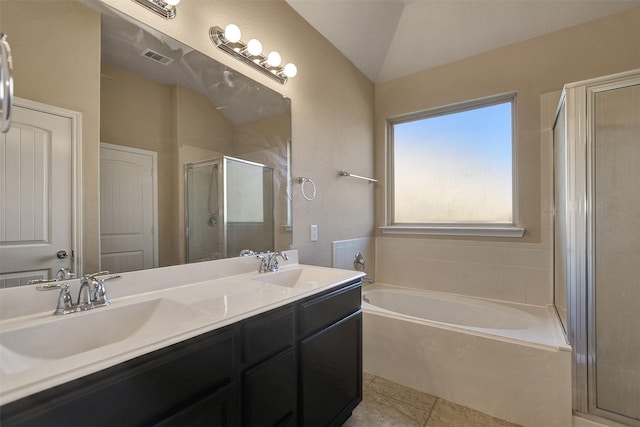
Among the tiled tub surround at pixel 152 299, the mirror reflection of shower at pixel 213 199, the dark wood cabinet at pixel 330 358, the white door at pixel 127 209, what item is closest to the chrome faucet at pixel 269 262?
the tiled tub surround at pixel 152 299

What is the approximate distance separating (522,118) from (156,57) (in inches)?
98.6

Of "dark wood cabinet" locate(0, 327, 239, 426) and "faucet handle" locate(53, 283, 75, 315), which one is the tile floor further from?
"faucet handle" locate(53, 283, 75, 315)

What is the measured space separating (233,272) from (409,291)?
1.79 meters

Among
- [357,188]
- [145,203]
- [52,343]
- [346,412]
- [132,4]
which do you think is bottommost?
[346,412]

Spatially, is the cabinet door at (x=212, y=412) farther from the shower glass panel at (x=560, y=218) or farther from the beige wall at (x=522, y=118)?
the beige wall at (x=522, y=118)

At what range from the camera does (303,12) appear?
2.02 m

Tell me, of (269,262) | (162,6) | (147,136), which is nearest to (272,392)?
(269,262)

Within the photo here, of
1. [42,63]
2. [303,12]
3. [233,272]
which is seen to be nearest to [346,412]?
[233,272]

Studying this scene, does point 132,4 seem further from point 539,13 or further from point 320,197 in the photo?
point 539,13

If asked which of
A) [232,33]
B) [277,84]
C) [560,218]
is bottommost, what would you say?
[560,218]

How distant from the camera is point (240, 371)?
94 cm

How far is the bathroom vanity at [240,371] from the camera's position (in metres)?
0.64

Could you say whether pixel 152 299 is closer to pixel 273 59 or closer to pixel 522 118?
pixel 273 59

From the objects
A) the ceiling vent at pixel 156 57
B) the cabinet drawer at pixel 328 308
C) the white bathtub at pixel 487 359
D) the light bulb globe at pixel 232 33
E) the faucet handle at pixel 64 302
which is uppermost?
the light bulb globe at pixel 232 33
